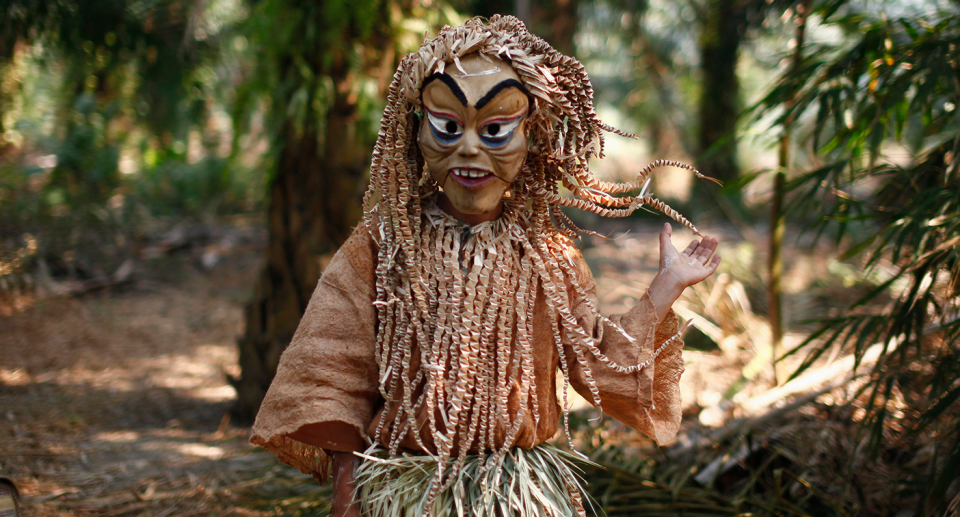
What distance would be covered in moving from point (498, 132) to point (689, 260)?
609 millimetres

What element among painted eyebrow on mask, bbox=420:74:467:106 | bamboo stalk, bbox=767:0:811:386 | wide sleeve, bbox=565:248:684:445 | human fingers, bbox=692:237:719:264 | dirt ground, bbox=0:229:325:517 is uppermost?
bamboo stalk, bbox=767:0:811:386

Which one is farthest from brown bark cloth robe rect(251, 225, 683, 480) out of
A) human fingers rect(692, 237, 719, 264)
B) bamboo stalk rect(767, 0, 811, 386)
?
bamboo stalk rect(767, 0, 811, 386)

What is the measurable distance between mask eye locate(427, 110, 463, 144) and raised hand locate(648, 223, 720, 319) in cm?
61

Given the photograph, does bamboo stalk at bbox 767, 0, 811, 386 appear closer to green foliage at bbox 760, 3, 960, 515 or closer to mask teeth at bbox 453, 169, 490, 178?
green foliage at bbox 760, 3, 960, 515

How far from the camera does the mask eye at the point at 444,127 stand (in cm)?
154

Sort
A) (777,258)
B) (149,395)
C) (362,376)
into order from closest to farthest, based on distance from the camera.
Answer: (362,376) → (149,395) → (777,258)

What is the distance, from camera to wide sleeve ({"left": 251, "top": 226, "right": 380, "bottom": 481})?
1531 millimetres

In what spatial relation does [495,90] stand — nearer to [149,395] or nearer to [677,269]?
[677,269]

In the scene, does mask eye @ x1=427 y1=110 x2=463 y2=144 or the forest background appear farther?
the forest background

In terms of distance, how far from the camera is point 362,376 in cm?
161

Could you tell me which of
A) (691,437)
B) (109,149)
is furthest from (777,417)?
(109,149)

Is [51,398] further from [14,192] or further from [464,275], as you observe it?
[464,275]

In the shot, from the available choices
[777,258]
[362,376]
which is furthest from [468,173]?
[777,258]

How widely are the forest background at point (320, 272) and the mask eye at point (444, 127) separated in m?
0.72
